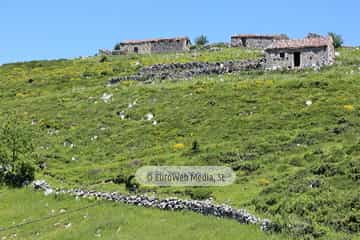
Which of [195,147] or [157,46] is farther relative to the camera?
[157,46]

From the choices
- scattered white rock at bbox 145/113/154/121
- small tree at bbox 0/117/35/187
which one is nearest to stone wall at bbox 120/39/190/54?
scattered white rock at bbox 145/113/154/121

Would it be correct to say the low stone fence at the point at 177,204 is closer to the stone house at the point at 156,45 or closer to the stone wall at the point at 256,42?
the stone house at the point at 156,45

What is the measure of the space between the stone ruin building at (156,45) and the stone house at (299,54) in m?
35.5

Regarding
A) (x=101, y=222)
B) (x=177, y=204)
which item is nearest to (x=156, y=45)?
(x=177, y=204)

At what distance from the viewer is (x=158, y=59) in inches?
3536

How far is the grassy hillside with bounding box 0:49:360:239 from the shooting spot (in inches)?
1154

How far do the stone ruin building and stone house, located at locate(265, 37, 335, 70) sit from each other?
3545 cm

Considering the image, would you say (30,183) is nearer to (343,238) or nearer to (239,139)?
(239,139)

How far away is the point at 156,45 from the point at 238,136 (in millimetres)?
62162

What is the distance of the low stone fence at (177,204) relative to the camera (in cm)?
2750

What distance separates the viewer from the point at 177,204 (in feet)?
103

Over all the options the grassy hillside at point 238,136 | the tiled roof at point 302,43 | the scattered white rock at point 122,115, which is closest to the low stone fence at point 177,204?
the grassy hillside at point 238,136

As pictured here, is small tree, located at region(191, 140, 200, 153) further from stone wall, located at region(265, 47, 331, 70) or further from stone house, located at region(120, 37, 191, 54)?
stone house, located at region(120, 37, 191, 54)

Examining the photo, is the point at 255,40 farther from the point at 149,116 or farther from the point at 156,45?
the point at 149,116
